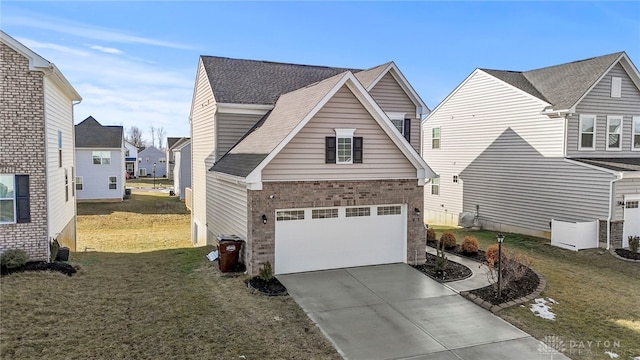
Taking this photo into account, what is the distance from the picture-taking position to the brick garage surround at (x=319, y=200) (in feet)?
38.8

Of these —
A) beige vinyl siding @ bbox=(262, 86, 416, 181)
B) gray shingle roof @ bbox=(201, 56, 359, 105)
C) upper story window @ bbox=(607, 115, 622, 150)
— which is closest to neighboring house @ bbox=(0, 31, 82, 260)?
gray shingle roof @ bbox=(201, 56, 359, 105)

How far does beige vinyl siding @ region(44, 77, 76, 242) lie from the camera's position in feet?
42.1

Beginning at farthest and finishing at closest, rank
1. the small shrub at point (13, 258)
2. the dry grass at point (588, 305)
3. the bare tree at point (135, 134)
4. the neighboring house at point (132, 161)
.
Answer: the bare tree at point (135, 134) → the neighboring house at point (132, 161) → the small shrub at point (13, 258) → the dry grass at point (588, 305)

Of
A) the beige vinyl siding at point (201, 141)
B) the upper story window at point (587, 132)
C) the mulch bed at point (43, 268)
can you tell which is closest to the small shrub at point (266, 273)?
the mulch bed at point (43, 268)

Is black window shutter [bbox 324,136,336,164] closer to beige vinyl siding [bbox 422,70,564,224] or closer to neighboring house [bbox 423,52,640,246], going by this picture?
neighboring house [bbox 423,52,640,246]

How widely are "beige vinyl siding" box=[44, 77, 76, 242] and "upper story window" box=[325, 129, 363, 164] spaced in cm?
849

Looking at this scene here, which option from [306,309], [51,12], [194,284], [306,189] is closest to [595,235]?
[306,189]

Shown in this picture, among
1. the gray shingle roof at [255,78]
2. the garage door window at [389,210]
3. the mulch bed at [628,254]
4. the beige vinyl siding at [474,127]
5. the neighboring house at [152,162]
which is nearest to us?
the garage door window at [389,210]

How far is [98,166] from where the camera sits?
1528 inches

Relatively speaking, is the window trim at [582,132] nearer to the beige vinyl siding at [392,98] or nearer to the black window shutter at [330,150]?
the beige vinyl siding at [392,98]

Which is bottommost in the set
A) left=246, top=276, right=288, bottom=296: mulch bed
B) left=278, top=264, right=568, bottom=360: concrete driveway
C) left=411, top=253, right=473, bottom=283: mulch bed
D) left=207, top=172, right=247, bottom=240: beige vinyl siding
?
left=278, top=264, right=568, bottom=360: concrete driveway

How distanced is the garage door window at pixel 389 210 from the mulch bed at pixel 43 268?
9.33m

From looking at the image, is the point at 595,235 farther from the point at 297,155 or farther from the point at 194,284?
the point at 194,284

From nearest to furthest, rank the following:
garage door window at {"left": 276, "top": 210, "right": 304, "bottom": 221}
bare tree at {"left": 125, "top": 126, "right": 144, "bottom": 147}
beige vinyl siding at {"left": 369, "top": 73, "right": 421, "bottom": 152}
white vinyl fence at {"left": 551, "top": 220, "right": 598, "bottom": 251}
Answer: garage door window at {"left": 276, "top": 210, "right": 304, "bottom": 221} < white vinyl fence at {"left": 551, "top": 220, "right": 598, "bottom": 251} < beige vinyl siding at {"left": 369, "top": 73, "right": 421, "bottom": 152} < bare tree at {"left": 125, "top": 126, "right": 144, "bottom": 147}
